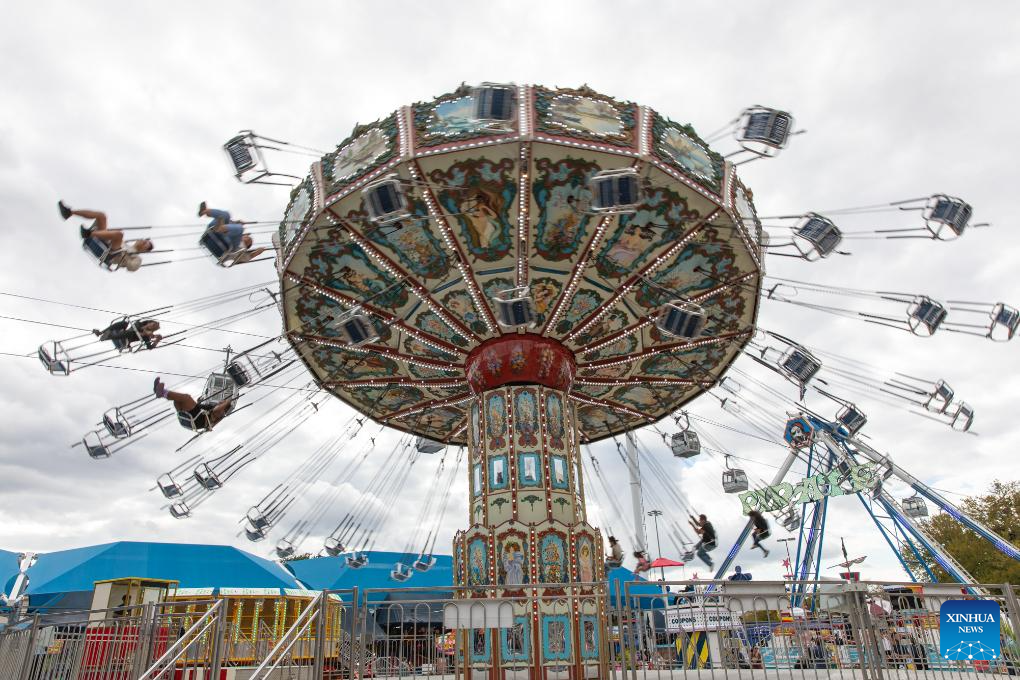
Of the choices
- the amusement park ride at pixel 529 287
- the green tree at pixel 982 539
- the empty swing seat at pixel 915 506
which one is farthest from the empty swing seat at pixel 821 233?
the green tree at pixel 982 539

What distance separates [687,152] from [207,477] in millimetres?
11675

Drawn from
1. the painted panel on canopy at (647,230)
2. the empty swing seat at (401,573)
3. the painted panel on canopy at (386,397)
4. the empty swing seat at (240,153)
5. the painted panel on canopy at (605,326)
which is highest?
the empty swing seat at (240,153)

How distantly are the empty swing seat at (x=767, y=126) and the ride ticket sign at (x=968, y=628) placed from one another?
673 centimetres

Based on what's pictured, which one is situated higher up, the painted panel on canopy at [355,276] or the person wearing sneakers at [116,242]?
the painted panel on canopy at [355,276]

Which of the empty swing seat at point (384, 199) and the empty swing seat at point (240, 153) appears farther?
the empty swing seat at point (240, 153)

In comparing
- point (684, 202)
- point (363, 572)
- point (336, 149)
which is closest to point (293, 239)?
point (336, 149)

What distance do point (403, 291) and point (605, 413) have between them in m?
6.93

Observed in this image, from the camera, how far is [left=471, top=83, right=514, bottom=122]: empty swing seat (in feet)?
30.0

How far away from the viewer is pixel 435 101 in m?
10.0

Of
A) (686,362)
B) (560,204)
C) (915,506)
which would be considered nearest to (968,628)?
(560,204)

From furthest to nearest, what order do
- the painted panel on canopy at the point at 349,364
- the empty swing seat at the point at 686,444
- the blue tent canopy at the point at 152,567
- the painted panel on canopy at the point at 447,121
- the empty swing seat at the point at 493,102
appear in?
the blue tent canopy at the point at 152,567
the empty swing seat at the point at 686,444
the painted panel on canopy at the point at 349,364
the painted panel on canopy at the point at 447,121
the empty swing seat at the point at 493,102

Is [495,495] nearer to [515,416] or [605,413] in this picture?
[515,416]

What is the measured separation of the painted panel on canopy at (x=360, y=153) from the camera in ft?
33.0

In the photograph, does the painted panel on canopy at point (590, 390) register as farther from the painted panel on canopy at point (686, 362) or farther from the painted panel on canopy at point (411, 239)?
the painted panel on canopy at point (411, 239)
